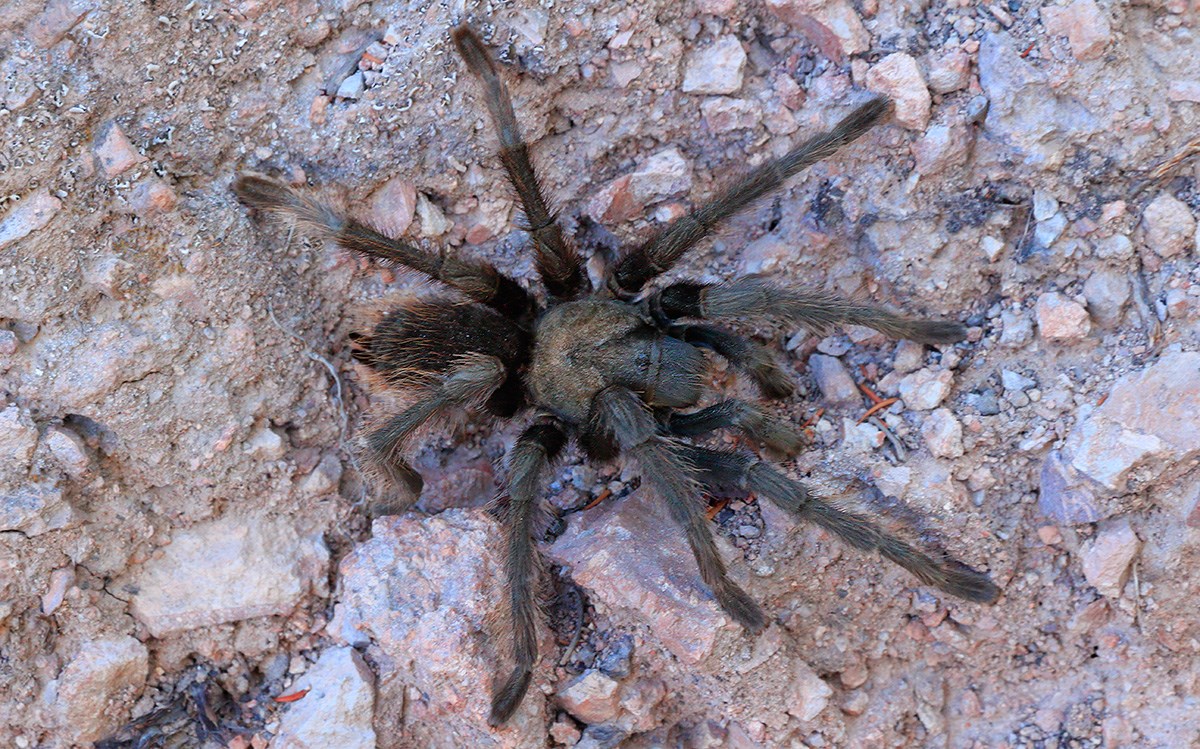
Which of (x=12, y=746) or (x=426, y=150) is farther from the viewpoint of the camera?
(x=426, y=150)

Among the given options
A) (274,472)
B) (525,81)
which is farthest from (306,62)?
(274,472)

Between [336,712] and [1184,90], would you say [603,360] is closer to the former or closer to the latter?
[336,712]

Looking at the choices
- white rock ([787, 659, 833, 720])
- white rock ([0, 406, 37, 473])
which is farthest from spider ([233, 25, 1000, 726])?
white rock ([0, 406, 37, 473])

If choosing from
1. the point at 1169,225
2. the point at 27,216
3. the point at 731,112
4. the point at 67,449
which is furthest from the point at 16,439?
the point at 1169,225

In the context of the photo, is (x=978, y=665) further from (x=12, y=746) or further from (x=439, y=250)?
(x=12, y=746)

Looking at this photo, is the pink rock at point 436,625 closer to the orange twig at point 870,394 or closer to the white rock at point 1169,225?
the orange twig at point 870,394

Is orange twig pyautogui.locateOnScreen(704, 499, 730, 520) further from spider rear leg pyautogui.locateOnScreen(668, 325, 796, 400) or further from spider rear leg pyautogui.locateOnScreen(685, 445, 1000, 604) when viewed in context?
spider rear leg pyautogui.locateOnScreen(668, 325, 796, 400)
